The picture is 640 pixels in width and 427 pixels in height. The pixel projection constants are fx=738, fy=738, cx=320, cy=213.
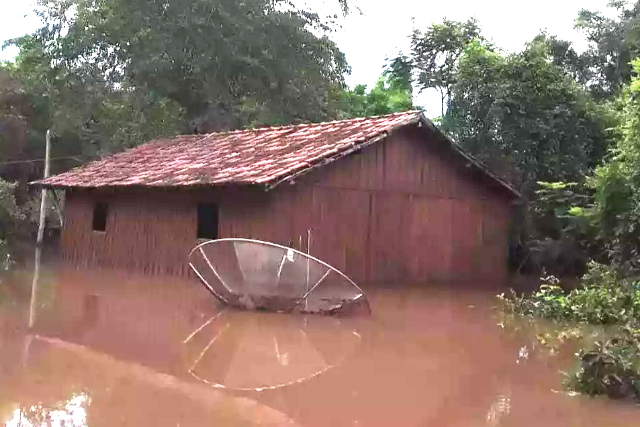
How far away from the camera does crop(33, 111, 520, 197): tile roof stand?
43.9 feet

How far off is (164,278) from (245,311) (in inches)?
199

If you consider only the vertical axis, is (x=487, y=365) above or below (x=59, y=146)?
below

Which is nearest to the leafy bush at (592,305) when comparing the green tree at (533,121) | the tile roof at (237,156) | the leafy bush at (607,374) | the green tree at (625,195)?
the green tree at (625,195)

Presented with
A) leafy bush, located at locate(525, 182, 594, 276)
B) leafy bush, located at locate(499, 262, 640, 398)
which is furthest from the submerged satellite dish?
leafy bush, located at locate(525, 182, 594, 276)

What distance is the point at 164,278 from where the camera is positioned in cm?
1518

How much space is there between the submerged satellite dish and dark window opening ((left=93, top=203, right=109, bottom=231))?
8.32 m

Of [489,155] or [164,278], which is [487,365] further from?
[489,155]

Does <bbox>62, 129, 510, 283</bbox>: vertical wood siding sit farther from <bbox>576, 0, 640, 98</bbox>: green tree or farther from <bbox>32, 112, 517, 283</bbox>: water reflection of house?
<bbox>576, 0, 640, 98</bbox>: green tree

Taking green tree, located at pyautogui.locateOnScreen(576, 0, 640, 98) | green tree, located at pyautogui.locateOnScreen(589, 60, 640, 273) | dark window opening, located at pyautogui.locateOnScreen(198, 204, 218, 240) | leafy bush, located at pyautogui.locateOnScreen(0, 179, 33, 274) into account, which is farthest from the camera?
green tree, located at pyautogui.locateOnScreen(576, 0, 640, 98)

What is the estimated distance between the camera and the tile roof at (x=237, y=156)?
527 inches

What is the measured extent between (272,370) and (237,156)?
8750 mm

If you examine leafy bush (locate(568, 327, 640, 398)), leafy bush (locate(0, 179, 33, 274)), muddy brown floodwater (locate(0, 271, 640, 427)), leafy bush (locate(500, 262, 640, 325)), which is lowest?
muddy brown floodwater (locate(0, 271, 640, 427))

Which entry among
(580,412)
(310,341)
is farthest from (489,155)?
(580,412)

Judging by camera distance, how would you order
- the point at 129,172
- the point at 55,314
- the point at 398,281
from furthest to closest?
the point at 129,172 < the point at 398,281 < the point at 55,314
